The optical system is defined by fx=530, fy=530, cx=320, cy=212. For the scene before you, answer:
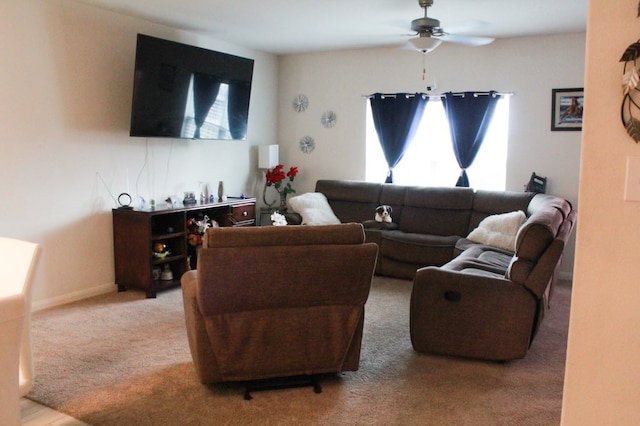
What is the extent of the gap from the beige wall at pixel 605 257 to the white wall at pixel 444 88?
427 centimetres

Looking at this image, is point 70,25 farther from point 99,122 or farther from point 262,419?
point 262,419

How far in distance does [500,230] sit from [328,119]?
2.71 metres

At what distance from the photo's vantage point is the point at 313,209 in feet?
19.5

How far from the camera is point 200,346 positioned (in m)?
2.76

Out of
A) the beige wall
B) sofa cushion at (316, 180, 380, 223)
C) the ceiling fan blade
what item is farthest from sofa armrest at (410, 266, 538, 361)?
sofa cushion at (316, 180, 380, 223)

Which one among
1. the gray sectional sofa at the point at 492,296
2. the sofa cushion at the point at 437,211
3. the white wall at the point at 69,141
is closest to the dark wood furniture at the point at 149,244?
the white wall at the point at 69,141

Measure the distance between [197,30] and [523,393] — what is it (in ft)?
15.0

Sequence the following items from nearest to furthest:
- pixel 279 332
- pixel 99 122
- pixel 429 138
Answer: pixel 279 332, pixel 99 122, pixel 429 138

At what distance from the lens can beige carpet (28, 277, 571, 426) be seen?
8.68ft

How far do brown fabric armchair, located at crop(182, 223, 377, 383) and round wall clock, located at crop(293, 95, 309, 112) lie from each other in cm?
436

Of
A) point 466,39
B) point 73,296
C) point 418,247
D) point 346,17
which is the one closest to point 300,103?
point 346,17

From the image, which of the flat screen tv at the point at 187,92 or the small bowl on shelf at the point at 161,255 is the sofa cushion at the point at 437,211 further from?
the small bowl on shelf at the point at 161,255

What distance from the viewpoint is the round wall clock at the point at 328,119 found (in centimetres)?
671

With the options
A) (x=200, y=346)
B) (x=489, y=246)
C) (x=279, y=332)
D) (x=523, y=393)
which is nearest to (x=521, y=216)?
(x=489, y=246)
